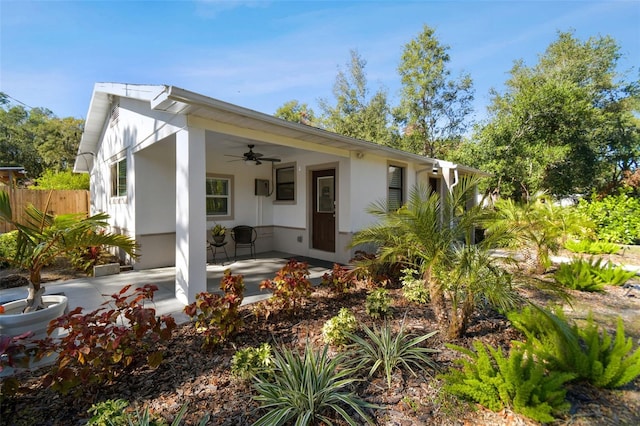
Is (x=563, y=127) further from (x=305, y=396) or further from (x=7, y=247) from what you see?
(x=7, y=247)

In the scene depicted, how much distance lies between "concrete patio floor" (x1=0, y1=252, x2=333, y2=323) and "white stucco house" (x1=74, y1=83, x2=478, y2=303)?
0.32 m

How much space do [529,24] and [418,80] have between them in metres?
10.0

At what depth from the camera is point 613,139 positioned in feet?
47.1

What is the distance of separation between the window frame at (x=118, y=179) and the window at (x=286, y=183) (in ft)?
12.3

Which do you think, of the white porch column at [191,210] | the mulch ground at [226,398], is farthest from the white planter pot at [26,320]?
the white porch column at [191,210]

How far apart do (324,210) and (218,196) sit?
9.20 ft

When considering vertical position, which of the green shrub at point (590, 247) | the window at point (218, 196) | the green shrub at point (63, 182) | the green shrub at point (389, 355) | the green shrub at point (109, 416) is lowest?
the green shrub at point (389, 355)

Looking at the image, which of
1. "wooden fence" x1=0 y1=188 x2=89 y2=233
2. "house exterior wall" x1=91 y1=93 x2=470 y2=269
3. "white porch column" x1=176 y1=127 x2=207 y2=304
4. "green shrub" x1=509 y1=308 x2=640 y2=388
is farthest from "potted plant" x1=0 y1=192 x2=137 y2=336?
"wooden fence" x1=0 y1=188 x2=89 y2=233

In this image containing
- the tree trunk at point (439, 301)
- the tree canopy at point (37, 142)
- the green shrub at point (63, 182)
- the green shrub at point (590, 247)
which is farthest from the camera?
the tree canopy at point (37, 142)

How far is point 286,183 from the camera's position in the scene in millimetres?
8469

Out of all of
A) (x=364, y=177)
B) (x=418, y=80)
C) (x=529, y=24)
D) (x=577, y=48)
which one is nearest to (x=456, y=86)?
(x=418, y=80)

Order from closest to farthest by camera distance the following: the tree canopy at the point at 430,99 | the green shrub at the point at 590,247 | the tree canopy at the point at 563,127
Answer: the green shrub at the point at 590,247
the tree canopy at the point at 563,127
the tree canopy at the point at 430,99

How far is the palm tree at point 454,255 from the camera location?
3.09 metres

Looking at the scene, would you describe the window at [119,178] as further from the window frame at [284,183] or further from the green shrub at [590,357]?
the green shrub at [590,357]
